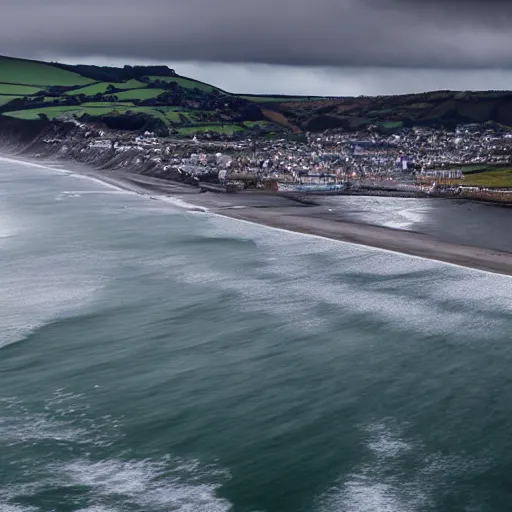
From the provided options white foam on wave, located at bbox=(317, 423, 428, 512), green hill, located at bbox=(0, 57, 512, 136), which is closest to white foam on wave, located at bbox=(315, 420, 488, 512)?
white foam on wave, located at bbox=(317, 423, 428, 512)

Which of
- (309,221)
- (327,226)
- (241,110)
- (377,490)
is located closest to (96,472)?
(377,490)

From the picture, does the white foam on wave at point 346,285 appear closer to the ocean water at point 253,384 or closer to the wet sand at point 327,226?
the ocean water at point 253,384

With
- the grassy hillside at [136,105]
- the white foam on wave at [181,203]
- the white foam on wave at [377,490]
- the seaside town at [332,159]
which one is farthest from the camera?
the grassy hillside at [136,105]

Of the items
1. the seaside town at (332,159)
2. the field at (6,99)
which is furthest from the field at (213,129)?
the field at (6,99)

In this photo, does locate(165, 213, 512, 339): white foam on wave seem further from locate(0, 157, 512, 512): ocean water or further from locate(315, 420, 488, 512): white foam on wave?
locate(315, 420, 488, 512): white foam on wave

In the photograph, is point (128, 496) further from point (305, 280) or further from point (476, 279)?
point (476, 279)

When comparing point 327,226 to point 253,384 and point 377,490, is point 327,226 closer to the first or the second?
point 253,384

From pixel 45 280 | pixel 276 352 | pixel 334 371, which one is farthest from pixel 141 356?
pixel 45 280
